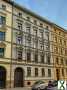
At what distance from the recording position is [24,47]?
4650 cm

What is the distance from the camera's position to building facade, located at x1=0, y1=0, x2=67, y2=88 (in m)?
41.6

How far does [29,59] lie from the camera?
1880 inches

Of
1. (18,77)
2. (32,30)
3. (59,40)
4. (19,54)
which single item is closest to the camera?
(18,77)

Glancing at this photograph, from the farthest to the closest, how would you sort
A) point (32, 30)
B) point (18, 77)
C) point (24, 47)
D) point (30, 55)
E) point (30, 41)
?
1. point (32, 30)
2. point (30, 41)
3. point (30, 55)
4. point (24, 47)
5. point (18, 77)

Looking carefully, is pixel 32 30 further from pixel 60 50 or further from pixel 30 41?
pixel 60 50

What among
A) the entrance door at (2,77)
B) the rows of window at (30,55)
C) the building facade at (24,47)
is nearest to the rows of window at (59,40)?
the building facade at (24,47)

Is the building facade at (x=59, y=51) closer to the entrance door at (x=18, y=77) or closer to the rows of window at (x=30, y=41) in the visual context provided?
the rows of window at (x=30, y=41)

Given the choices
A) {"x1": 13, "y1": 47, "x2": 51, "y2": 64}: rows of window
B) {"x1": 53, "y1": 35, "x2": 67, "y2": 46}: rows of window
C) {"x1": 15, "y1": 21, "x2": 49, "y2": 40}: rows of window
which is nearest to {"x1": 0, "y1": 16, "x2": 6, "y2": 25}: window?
{"x1": 15, "y1": 21, "x2": 49, "y2": 40}: rows of window

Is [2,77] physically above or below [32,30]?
below

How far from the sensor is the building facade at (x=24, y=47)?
1638 inches

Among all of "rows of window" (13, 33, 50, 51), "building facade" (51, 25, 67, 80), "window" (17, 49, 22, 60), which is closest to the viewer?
"window" (17, 49, 22, 60)

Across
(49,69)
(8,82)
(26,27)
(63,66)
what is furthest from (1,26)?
(63,66)

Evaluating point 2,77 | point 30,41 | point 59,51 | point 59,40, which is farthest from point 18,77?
point 59,40

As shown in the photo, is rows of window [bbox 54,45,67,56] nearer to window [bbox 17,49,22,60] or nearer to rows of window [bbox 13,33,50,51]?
rows of window [bbox 13,33,50,51]
